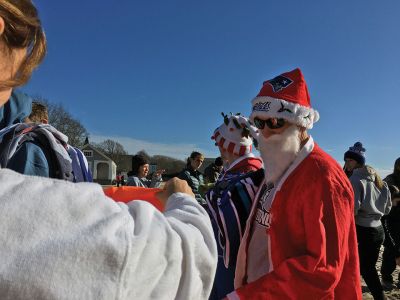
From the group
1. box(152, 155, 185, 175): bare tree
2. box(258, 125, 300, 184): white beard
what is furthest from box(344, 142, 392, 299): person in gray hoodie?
box(152, 155, 185, 175): bare tree

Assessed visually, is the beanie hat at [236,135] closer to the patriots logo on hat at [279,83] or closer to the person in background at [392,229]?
the patriots logo on hat at [279,83]

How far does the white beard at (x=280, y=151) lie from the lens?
2.36 metres

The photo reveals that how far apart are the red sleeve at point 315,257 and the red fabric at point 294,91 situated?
2.40 feet

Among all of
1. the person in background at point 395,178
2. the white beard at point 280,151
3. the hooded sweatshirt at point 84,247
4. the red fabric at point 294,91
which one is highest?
the person in background at point 395,178

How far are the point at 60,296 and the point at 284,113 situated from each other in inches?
80.0

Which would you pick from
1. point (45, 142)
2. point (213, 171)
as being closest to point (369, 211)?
point (213, 171)

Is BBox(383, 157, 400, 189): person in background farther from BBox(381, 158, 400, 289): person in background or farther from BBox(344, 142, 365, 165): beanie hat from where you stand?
BBox(344, 142, 365, 165): beanie hat

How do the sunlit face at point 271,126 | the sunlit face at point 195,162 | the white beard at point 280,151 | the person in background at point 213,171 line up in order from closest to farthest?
the white beard at point 280,151 → the sunlit face at point 271,126 → the sunlit face at point 195,162 → the person in background at point 213,171

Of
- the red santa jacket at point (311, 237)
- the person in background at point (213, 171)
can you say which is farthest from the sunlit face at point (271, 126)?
the person in background at point (213, 171)

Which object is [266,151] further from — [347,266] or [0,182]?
[0,182]

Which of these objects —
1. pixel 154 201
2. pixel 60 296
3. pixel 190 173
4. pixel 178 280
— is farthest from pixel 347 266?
pixel 190 173

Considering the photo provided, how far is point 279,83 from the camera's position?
2.58 metres

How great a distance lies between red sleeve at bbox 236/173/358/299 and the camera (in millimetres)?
1812

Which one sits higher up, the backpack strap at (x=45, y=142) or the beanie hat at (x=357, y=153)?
the beanie hat at (x=357, y=153)
